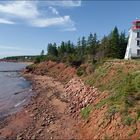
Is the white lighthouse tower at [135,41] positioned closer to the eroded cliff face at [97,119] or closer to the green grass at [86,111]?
the eroded cliff face at [97,119]

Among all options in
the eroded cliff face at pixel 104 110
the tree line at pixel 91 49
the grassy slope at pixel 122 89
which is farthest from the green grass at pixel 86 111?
the tree line at pixel 91 49

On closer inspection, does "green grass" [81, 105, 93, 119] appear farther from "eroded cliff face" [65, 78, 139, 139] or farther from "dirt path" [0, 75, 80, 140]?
"dirt path" [0, 75, 80, 140]

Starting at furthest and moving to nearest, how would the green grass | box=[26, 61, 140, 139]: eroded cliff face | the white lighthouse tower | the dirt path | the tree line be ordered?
the tree line < the white lighthouse tower < the green grass < the dirt path < box=[26, 61, 140, 139]: eroded cliff face

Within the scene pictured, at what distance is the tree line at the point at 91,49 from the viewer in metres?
61.6

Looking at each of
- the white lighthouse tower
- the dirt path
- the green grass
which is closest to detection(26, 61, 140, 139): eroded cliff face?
the green grass

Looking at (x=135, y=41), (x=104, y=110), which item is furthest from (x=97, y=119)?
(x=135, y=41)

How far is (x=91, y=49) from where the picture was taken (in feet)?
306

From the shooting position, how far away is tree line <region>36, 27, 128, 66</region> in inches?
2426

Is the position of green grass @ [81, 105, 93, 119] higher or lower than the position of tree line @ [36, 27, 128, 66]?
lower

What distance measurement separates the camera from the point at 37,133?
22.8 metres

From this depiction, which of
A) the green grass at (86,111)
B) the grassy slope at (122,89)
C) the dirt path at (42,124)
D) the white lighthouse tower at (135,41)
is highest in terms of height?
the white lighthouse tower at (135,41)

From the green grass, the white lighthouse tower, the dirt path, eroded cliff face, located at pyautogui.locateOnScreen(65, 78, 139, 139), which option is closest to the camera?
eroded cliff face, located at pyautogui.locateOnScreen(65, 78, 139, 139)

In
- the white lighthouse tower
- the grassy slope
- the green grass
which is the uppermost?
the white lighthouse tower

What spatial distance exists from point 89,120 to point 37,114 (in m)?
7.26
